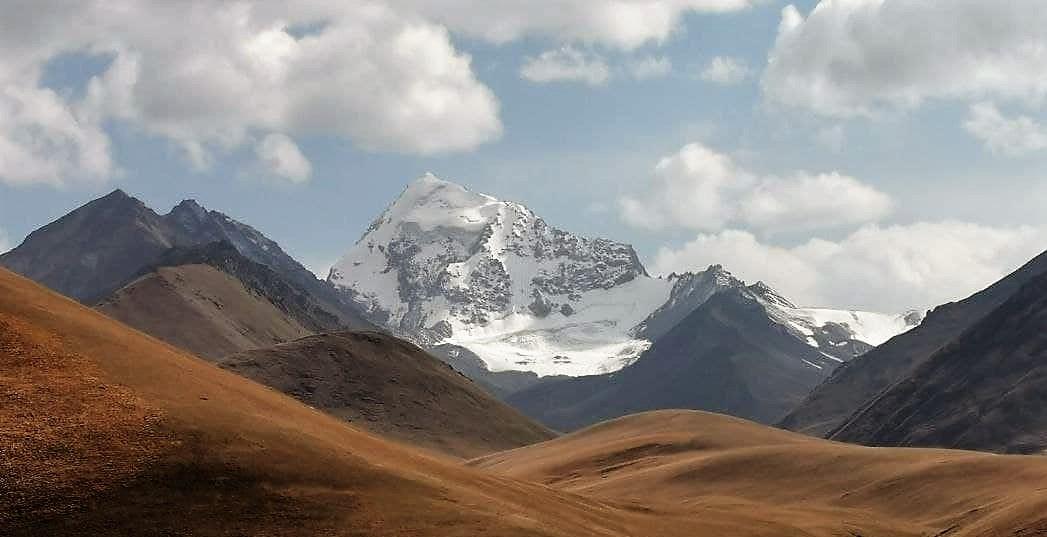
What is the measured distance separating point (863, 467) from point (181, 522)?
104378 millimetres

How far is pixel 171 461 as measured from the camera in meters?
65.4

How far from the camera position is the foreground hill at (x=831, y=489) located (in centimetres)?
10806

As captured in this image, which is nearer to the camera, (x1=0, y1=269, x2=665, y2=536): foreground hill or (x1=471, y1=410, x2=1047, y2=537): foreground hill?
(x1=0, y1=269, x2=665, y2=536): foreground hill

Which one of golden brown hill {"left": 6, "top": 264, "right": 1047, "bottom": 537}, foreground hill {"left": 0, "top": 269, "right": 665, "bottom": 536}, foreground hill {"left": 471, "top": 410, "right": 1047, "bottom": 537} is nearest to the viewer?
foreground hill {"left": 0, "top": 269, "right": 665, "bottom": 536}

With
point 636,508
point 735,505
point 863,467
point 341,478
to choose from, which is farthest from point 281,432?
point 863,467

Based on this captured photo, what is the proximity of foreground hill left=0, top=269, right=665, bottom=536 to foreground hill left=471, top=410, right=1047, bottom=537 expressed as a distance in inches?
1297

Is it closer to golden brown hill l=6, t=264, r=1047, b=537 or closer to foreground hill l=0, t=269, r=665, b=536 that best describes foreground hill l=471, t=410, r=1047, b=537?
golden brown hill l=6, t=264, r=1047, b=537

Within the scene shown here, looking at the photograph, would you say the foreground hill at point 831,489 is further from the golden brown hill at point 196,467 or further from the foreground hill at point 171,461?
the foreground hill at point 171,461

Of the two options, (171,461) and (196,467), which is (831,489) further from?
(171,461)

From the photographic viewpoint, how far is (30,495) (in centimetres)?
6062

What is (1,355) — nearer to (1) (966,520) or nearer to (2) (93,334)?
(2) (93,334)

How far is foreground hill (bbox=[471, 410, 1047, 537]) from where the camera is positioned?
108 meters

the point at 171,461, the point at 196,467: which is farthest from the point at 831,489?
the point at 171,461

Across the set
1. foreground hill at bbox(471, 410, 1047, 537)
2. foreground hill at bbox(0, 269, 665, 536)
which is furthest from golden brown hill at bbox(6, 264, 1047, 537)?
foreground hill at bbox(471, 410, 1047, 537)
